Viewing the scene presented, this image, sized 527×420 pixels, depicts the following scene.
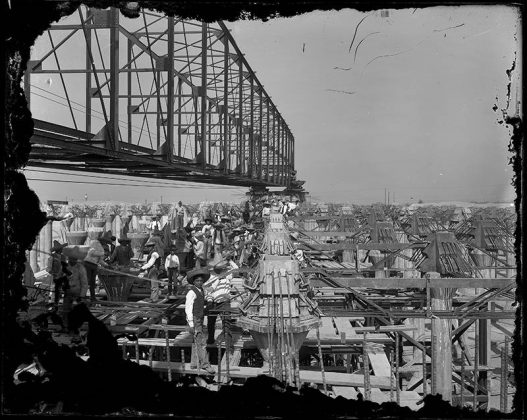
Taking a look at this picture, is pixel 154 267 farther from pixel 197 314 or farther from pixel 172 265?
pixel 197 314

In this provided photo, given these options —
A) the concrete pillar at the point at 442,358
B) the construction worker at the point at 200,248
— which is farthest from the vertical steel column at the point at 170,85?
the concrete pillar at the point at 442,358

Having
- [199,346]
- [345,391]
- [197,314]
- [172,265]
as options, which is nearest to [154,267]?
[172,265]

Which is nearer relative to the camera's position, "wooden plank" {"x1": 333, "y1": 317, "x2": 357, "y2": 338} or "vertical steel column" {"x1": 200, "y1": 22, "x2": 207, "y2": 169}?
"wooden plank" {"x1": 333, "y1": 317, "x2": 357, "y2": 338}

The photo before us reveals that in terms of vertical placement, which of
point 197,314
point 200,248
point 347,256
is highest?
point 200,248

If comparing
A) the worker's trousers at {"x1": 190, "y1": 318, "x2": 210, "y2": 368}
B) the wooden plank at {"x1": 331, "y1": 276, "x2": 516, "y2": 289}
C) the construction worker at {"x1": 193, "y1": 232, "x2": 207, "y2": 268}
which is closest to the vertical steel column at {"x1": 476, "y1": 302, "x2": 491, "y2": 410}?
the wooden plank at {"x1": 331, "y1": 276, "x2": 516, "y2": 289}

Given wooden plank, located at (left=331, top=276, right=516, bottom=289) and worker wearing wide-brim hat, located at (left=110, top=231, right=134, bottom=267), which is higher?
worker wearing wide-brim hat, located at (left=110, top=231, right=134, bottom=267)

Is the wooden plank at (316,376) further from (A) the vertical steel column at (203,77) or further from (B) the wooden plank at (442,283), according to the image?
(A) the vertical steel column at (203,77)

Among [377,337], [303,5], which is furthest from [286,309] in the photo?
[303,5]

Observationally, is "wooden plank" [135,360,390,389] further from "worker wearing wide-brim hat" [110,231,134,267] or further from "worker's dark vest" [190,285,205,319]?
"worker wearing wide-brim hat" [110,231,134,267]
